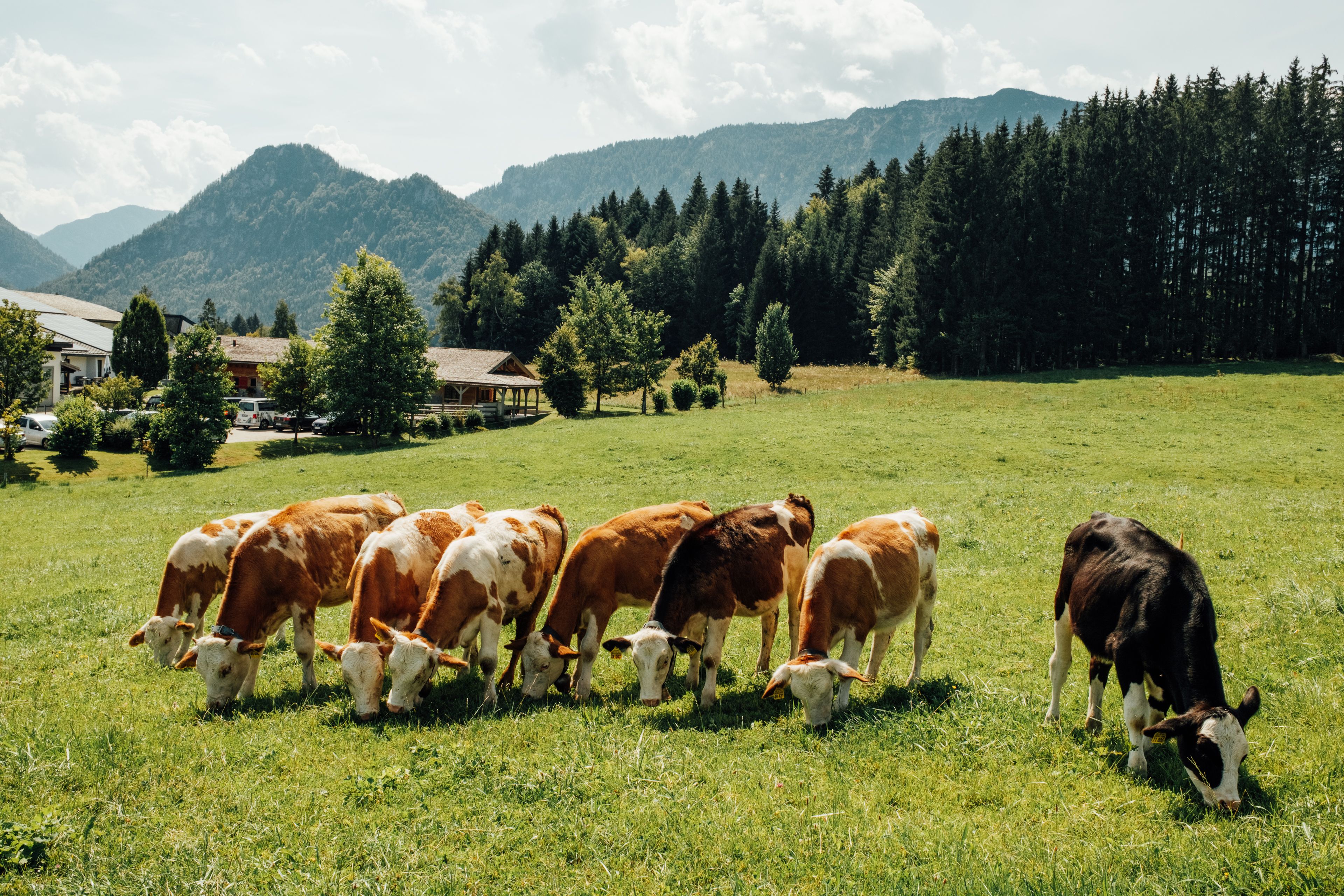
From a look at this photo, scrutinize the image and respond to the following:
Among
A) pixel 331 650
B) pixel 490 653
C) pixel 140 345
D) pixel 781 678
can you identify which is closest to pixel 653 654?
pixel 781 678

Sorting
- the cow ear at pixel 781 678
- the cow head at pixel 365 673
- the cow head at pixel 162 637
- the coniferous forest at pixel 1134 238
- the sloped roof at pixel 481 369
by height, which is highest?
the coniferous forest at pixel 1134 238

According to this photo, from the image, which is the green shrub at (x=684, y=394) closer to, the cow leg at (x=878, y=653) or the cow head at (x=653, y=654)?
the cow leg at (x=878, y=653)

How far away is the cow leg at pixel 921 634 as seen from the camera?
8180 mm

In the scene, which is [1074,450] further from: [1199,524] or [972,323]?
[972,323]

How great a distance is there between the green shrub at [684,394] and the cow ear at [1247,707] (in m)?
50.1

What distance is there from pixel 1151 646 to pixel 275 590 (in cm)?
918

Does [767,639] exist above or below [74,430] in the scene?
below

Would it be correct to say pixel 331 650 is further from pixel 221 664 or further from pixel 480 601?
pixel 480 601

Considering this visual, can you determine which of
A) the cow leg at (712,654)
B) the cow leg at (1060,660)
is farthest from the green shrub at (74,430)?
the cow leg at (1060,660)

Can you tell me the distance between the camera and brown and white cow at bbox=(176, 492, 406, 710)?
798 cm

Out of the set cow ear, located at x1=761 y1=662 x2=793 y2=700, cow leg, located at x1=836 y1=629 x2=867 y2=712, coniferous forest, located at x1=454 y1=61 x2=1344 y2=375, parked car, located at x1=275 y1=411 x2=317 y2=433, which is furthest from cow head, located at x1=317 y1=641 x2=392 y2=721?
coniferous forest, located at x1=454 y1=61 x2=1344 y2=375

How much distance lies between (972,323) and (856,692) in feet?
198

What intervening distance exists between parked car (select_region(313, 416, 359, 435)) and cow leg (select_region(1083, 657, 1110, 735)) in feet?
160

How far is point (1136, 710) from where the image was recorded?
5.68 meters
